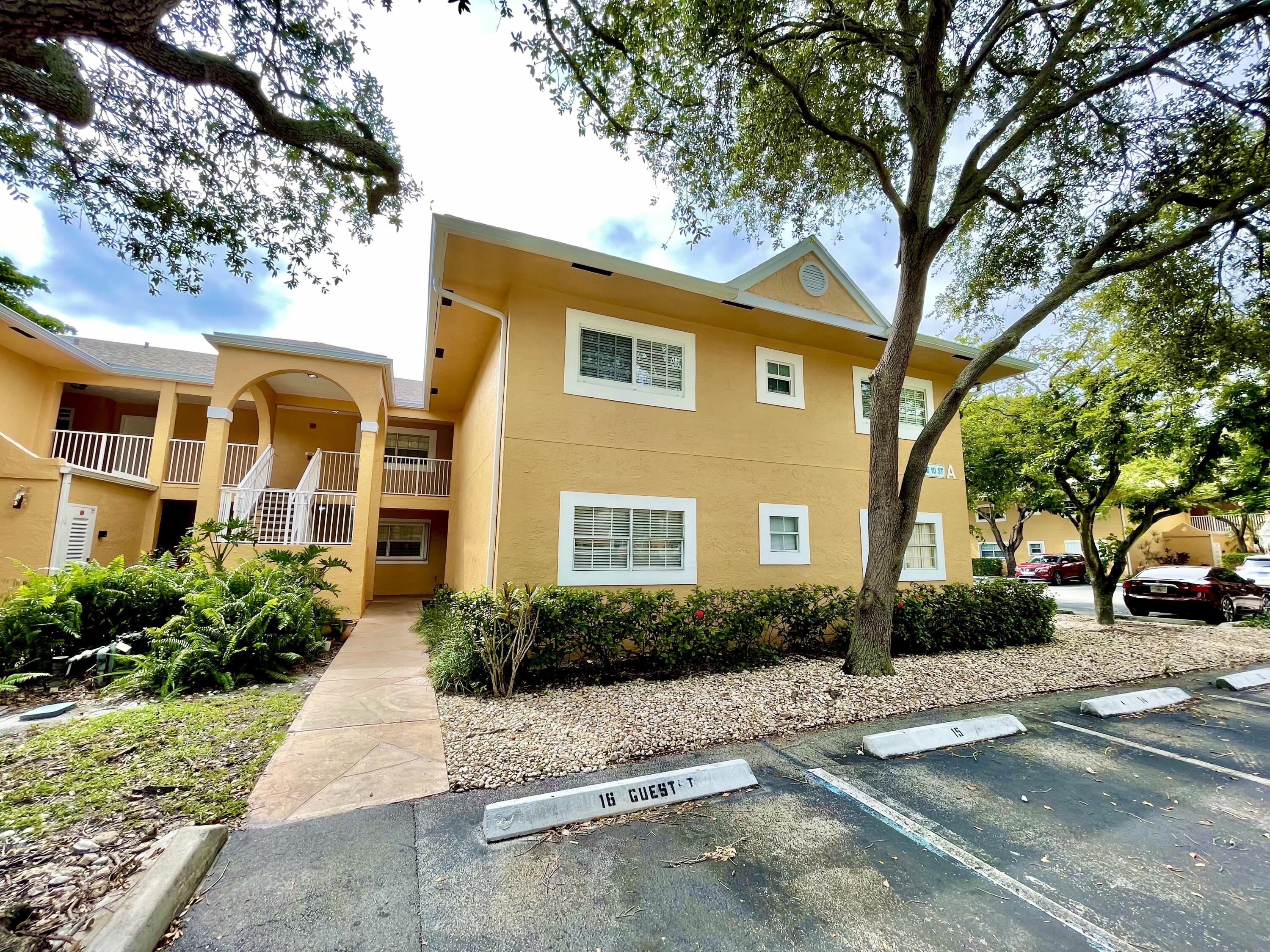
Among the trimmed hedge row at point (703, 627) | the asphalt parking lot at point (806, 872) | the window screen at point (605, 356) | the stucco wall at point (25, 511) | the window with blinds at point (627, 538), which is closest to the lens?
the asphalt parking lot at point (806, 872)

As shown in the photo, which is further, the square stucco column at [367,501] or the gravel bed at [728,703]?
the square stucco column at [367,501]

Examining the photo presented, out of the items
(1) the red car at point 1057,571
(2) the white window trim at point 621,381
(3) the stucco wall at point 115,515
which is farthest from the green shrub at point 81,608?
(1) the red car at point 1057,571

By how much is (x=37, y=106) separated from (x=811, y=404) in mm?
9055

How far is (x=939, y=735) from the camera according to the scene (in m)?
4.48

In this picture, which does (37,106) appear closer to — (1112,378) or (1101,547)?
(1112,378)

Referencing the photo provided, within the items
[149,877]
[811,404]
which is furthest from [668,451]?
[149,877]

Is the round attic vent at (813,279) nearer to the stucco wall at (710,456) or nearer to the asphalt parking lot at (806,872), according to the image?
the stucco wall at (710,456)

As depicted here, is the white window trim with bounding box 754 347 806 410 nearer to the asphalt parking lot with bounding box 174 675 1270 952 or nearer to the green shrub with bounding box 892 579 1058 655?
the green shrub with bounding box 892 579 1058 655

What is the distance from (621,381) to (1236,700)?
854 centimetres

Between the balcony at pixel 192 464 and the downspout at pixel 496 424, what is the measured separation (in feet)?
24.9

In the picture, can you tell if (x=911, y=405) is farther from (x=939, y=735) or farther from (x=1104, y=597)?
(x=939, y=735)

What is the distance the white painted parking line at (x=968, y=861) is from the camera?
2227 mm

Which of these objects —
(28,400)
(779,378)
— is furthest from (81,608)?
(779,378)

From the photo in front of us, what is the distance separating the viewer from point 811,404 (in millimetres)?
9047
